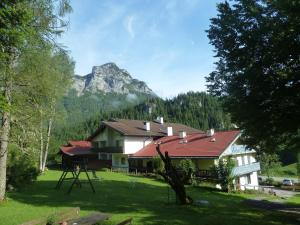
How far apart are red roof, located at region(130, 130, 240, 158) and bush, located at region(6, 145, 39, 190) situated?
22092mm

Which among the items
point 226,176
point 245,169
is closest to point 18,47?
point 226,176

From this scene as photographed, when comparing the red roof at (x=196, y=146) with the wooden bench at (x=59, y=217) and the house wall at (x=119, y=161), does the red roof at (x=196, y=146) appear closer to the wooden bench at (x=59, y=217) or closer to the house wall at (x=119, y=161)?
the house wall at (x=119, y=161)

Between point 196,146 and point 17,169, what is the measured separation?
2689cm

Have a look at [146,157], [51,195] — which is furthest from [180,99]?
[51,195]

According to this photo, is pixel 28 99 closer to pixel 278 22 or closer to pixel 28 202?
pixel 28 202

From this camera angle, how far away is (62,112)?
110ft

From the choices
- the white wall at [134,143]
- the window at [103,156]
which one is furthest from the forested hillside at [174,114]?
the white wall at [134,143]

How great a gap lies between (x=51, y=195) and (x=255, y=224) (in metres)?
12.3

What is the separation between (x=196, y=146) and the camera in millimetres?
44812

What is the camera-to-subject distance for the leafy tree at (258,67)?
602 inches

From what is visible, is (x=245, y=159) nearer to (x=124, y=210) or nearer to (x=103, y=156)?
(x=103, y=156)

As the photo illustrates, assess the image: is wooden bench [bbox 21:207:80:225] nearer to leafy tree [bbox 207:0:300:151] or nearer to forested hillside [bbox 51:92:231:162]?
leafy tree [bbox 207:0:300:151]

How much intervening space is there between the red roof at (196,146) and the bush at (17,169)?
2209cm

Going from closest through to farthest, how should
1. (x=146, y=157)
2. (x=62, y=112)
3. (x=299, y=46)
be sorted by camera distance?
(x=299, y=46), (x=62, y=112), (x=146, y=157)
